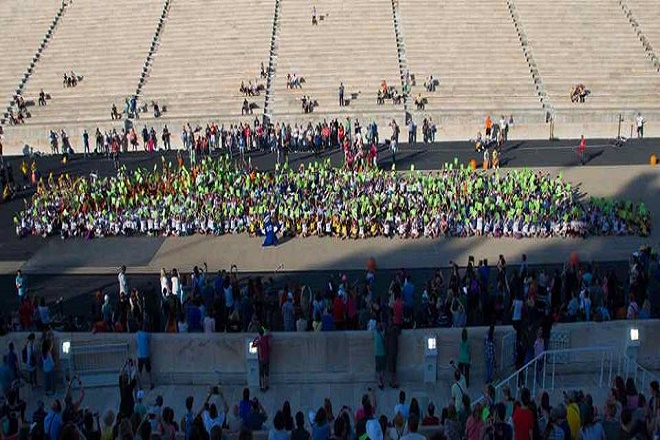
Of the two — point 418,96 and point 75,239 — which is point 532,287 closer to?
point 75,239

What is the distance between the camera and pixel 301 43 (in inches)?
1743

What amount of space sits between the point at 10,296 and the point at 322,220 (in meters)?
8.53

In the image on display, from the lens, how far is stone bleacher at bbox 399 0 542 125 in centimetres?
3947

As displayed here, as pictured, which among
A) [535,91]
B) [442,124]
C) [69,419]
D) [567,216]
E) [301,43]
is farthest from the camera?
[301,43]

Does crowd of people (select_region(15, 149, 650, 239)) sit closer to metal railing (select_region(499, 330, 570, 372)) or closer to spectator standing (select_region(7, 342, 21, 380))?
metal railing (select_region(499, 330, 570, 372))

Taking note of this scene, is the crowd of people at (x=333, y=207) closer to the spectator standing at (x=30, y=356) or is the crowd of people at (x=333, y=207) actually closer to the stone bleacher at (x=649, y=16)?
the spectator standing at (x=30, y=356)

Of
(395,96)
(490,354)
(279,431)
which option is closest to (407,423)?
(279,431)

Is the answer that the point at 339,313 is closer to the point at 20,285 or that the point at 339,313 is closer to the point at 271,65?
the point at 20,285

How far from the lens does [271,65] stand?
42844 mm

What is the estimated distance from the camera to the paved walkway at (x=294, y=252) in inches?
912

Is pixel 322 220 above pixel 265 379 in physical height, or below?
above

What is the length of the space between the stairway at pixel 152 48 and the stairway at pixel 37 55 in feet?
18.8

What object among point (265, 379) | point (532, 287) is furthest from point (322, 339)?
point (532, 287)

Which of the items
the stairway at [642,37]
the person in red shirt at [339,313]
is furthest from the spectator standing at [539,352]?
the stairway at [642,37]
